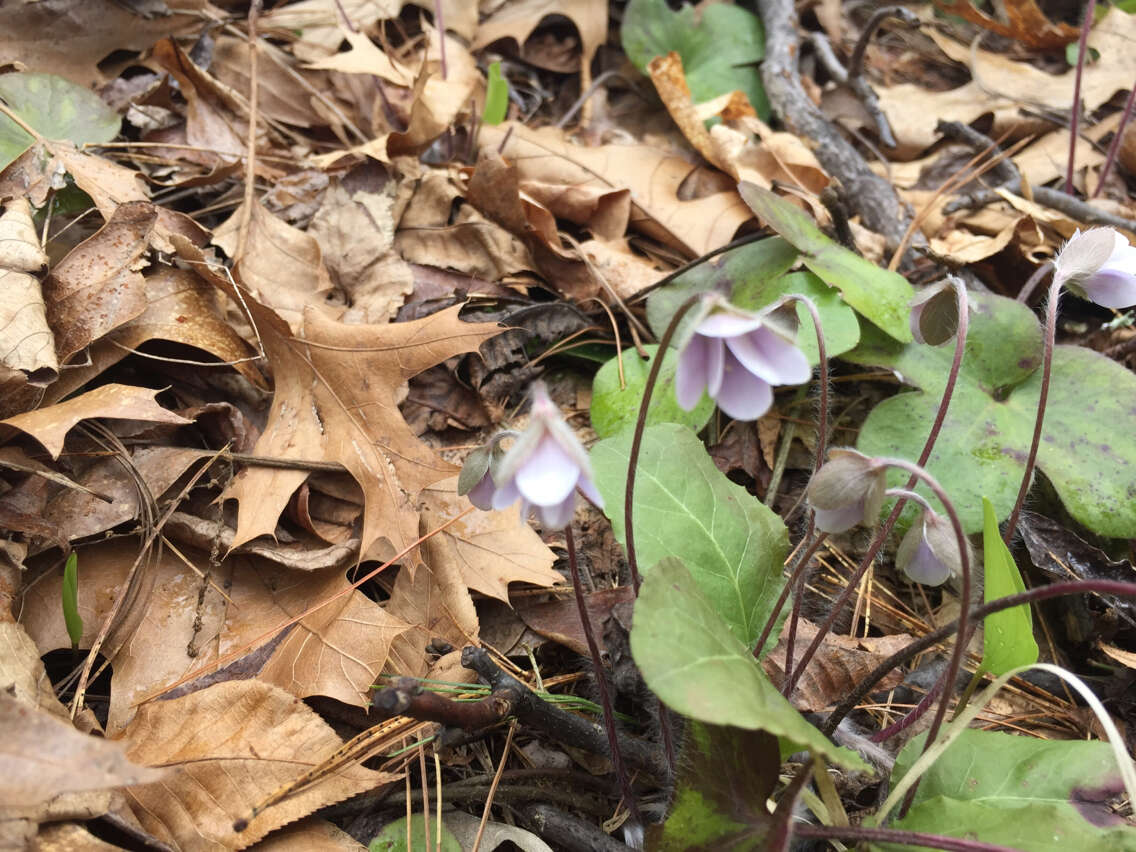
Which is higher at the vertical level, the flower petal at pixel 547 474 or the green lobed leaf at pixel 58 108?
the flower petal at pixel 547 474

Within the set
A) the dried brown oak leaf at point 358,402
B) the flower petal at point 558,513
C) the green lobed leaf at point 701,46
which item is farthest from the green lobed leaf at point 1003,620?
the green lobed leaf at point 701,46

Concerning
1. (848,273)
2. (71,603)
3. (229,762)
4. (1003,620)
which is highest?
(848,273)

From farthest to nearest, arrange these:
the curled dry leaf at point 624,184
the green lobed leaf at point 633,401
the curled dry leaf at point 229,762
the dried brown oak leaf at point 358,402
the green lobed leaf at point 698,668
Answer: the curled dry leaf at point 624,184
the green lobed leaf at point 633,401
the dried brown oak leaf at point 358,402
the curled dry leaf at point 229,762
the green lobed leaf at point 698,668

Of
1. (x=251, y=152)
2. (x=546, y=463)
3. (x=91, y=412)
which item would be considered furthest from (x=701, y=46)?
(x=546, y=463)

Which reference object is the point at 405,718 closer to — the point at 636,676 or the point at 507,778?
the point at 507,778

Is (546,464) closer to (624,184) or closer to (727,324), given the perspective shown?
(727,324)

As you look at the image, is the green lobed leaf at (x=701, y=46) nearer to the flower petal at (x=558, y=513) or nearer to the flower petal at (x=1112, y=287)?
the flower petal at (x=1112, y=287)

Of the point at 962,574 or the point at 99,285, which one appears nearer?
the point at 962,574
